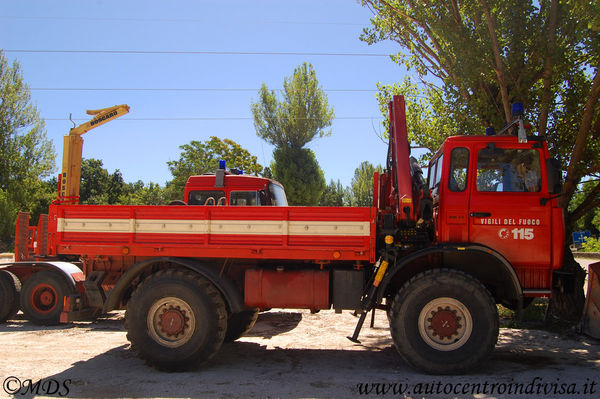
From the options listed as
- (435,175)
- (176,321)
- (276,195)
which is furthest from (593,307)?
(176,321)

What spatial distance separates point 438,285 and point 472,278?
1.38ft

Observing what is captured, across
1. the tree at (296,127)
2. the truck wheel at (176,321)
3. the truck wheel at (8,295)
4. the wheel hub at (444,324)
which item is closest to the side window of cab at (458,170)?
the wheel hub at (444,324)

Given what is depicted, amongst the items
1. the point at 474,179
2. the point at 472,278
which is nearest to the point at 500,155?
the point at 474,179

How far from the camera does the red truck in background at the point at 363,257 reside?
5.56 m

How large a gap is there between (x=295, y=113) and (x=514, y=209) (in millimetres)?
24795

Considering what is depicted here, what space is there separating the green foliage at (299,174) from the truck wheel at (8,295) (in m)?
20.4

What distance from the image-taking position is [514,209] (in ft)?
18.9

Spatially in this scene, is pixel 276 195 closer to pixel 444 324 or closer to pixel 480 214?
pixel 480 214

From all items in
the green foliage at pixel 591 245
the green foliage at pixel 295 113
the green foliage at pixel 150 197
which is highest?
the green foliage at pixel 295 113

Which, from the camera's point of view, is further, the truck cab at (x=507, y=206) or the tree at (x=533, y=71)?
the tree at (x=533, y=71)

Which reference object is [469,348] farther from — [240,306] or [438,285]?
[240,306]

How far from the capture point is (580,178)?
9.34 meters

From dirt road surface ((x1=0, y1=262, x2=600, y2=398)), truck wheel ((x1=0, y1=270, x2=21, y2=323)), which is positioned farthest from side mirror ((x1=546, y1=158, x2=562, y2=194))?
truck wheel ((x1=0, y1=270, x2=21, y2=323))

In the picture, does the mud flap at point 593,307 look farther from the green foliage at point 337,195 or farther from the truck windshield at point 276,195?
the green foliage at point 337,195
